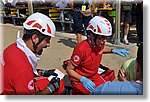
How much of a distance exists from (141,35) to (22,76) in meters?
1.16

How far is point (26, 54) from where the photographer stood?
256 centimetres

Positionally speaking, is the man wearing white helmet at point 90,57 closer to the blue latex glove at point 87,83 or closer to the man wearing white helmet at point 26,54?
the blue latex glove at point 87,83

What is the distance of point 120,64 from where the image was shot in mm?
2830

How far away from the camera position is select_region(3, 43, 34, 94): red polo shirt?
247cm

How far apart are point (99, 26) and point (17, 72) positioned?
2.77 feet

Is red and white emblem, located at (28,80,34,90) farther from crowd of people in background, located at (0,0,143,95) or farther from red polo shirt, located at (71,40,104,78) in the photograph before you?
red polo shirt, located at (71,40,104,78)

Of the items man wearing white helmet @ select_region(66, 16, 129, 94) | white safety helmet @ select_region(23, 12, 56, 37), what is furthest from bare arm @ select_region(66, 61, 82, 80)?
white safety helmet @ select_region(23, 12, 56, 37)

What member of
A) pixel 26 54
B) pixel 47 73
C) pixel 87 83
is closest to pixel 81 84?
pixel 87 83

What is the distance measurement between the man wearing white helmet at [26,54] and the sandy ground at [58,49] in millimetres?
100

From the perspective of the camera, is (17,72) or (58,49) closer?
(17,72)

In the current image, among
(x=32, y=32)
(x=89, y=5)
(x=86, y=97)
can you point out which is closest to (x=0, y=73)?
(x=32, y=32)

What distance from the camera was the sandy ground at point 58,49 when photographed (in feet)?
8.96

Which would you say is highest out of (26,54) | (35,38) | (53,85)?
(35,38)

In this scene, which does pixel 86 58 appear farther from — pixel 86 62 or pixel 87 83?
pixel 87 83
